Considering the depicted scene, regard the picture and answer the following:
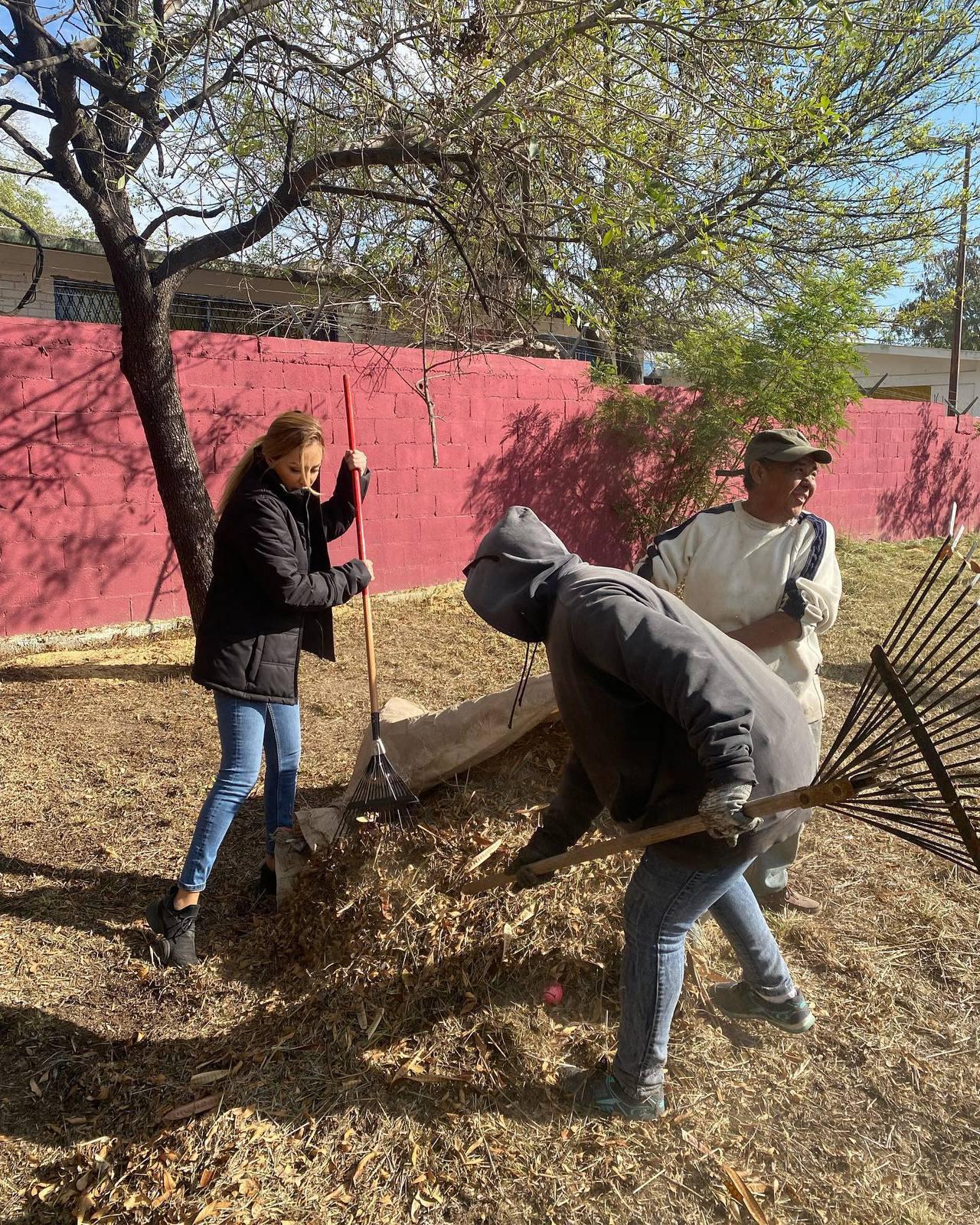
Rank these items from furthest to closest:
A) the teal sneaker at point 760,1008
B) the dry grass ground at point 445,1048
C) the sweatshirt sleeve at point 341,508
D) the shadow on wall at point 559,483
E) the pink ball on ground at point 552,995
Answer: the shadow on wall at point 559,483 → the sweatshirt sleeve at point 341,508 → the pink ball on ground at point 552,995 → the teal sneaker at point 760,1008 → the dry grass ground at point 445,1048

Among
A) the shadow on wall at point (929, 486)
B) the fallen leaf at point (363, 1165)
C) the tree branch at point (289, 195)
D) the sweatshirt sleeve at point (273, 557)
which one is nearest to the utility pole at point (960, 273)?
the shadow on wall at point (929, 486)

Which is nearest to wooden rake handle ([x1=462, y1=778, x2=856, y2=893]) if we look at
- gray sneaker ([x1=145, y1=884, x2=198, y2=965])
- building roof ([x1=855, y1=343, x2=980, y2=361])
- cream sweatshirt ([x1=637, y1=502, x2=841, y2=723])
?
cream sweatshirt ([x1=637, y1=502, x2=841, y2=723])

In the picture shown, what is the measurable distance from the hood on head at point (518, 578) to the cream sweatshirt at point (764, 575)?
0.84m

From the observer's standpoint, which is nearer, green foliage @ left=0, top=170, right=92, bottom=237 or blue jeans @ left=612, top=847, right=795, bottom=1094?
blue jeans @ left=612, top=847, right=795, bottom=1094

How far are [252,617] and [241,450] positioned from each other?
4.40 meters

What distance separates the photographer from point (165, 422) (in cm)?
554

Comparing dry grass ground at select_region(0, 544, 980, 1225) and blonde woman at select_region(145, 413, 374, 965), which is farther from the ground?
blonde woman at select_region(145, 413, 374, 965)

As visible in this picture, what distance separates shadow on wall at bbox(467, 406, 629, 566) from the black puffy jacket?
5607mm

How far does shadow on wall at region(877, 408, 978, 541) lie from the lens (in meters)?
14.2

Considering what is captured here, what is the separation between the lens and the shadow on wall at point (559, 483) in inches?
346

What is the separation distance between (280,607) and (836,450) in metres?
10.1

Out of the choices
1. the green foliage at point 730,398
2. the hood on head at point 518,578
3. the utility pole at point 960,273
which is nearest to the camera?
the hood on head at point 518,578

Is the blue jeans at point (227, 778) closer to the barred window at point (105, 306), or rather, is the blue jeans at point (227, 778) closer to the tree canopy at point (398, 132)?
the tree canopy at point (398, 132)

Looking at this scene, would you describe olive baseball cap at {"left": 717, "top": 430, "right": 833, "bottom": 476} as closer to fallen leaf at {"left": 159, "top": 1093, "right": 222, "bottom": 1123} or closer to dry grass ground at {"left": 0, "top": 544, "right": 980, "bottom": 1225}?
dry grass ground at {"left": 0, "top": 544, "right": 980, "bottom": 1225}
